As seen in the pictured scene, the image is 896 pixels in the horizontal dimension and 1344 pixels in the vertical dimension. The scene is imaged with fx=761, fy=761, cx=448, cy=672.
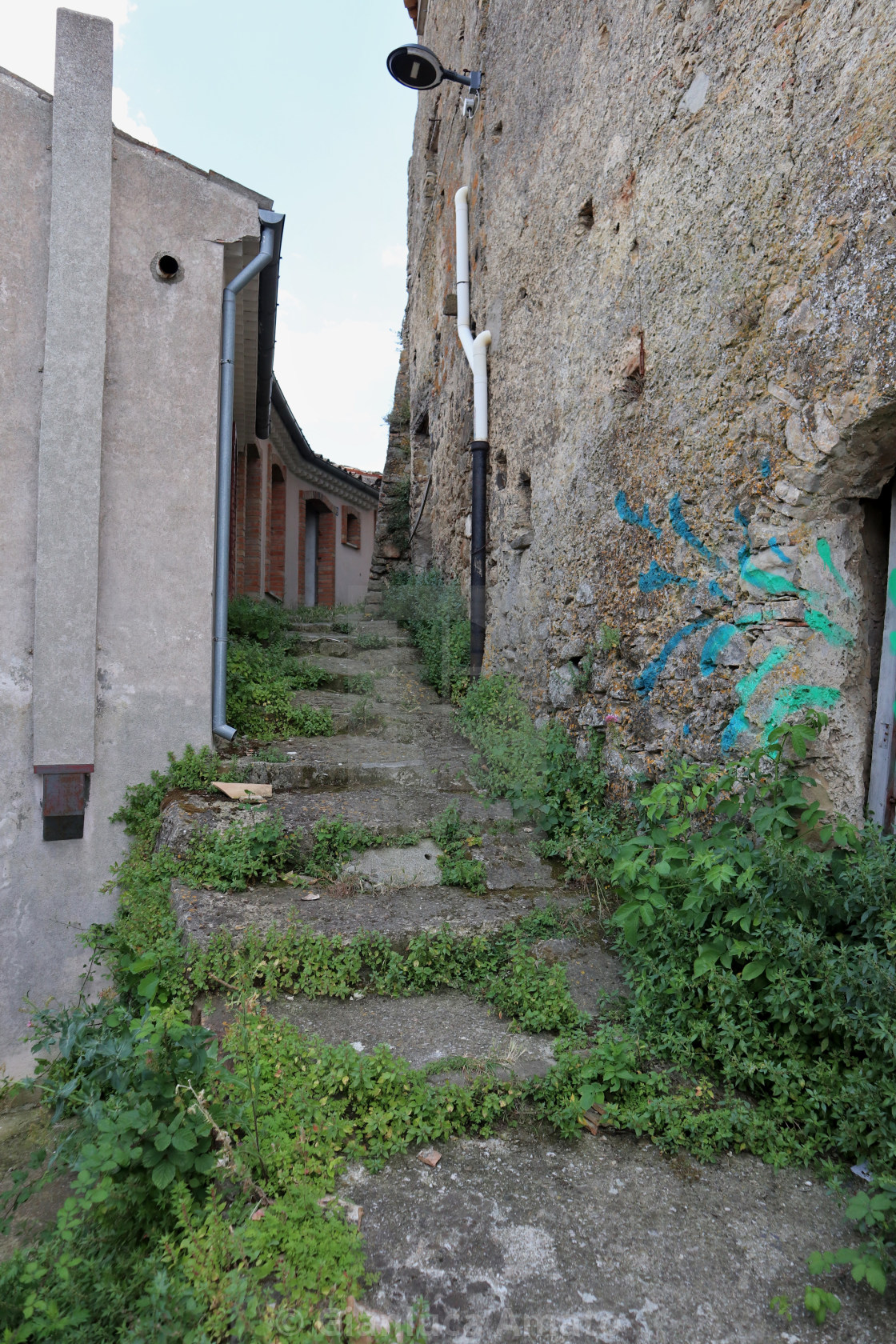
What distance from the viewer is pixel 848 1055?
228 centimetres

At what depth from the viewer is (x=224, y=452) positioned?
531 centimetres

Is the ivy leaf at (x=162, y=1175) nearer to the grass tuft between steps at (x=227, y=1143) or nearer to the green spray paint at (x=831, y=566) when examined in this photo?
the grass tuft between steps at (x=227, y=1143)

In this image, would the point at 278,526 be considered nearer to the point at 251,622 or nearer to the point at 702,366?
the point at 251,622

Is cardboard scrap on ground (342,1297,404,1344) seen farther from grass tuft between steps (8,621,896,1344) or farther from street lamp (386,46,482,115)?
street lamp (386,46,482,115)

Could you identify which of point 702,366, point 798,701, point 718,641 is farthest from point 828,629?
point 702,366

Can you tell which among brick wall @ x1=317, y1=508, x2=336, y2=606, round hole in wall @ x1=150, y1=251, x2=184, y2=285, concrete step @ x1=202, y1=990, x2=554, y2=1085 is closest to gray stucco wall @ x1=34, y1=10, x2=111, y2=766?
round hole in wall @ x1=150, y1=251, x2=184, y2=285

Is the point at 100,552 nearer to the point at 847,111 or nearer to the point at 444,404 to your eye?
the point at 847,111

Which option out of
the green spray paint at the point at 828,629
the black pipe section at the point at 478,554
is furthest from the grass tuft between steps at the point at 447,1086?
the black pipe section at the point at 478,554

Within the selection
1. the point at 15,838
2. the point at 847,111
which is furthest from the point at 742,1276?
the point at 15,838

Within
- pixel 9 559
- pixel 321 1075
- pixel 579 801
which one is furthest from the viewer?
pixel 9 559

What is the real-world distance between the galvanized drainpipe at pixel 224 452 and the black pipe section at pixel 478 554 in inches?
88.4

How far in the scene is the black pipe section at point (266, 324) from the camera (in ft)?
18.2

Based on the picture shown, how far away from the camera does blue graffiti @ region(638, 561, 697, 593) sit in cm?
363

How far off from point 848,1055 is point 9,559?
4.88 metres
